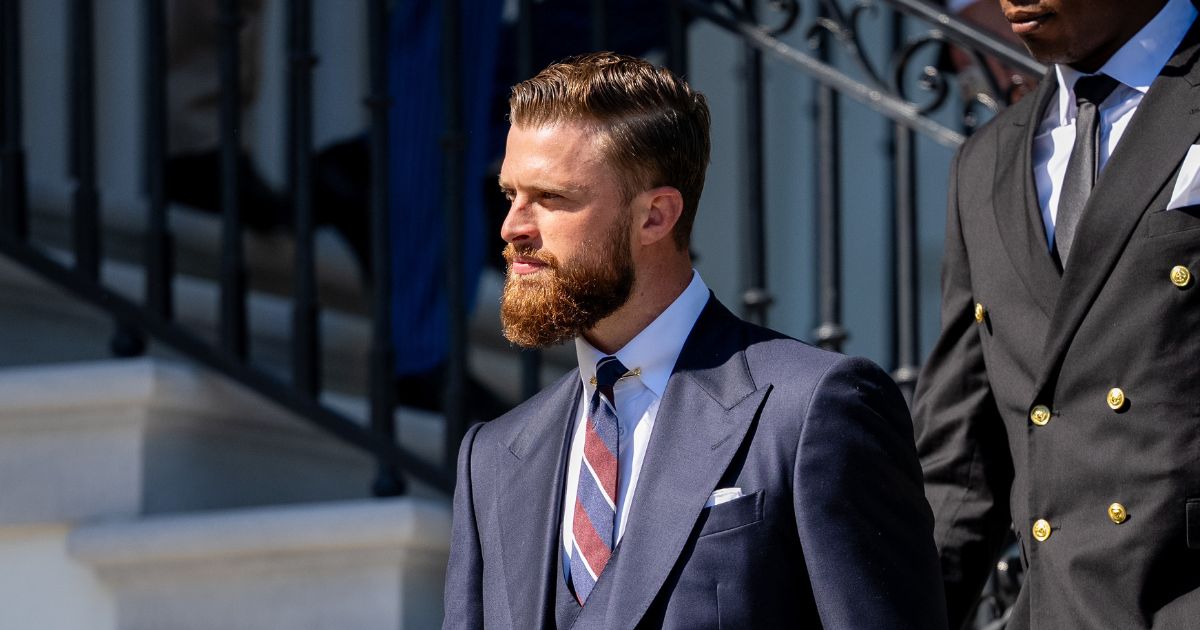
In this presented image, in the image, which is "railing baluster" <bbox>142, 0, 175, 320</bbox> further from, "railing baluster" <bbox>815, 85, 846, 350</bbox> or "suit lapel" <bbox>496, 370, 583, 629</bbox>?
"suit lapel" <bbox>496, 370, 583, 629</bbox>

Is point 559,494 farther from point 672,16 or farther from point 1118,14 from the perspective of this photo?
point 672,16

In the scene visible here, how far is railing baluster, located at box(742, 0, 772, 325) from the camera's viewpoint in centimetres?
430

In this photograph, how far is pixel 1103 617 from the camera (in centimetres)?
252

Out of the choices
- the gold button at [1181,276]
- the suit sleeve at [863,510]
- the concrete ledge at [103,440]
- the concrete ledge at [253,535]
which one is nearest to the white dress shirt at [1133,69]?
the gold button at [1181,276]

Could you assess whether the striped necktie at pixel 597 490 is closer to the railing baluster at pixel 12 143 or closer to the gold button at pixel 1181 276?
the gold button at pixel 1181 276

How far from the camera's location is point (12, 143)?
173 inches

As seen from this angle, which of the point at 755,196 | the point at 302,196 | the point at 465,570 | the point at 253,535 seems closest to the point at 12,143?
the point at 302,196

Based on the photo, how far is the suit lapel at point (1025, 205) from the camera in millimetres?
2715

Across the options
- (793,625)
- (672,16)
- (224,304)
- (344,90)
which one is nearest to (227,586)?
(224,304)

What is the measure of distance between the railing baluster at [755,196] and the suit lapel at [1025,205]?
1.37 m

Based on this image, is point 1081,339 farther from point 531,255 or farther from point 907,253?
point 907,253

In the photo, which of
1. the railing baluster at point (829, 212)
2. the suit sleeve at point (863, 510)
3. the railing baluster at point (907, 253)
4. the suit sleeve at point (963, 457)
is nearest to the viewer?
the suit sleeve at point (863, 510)

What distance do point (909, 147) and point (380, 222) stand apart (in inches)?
47.6

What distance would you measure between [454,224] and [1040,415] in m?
1.96
